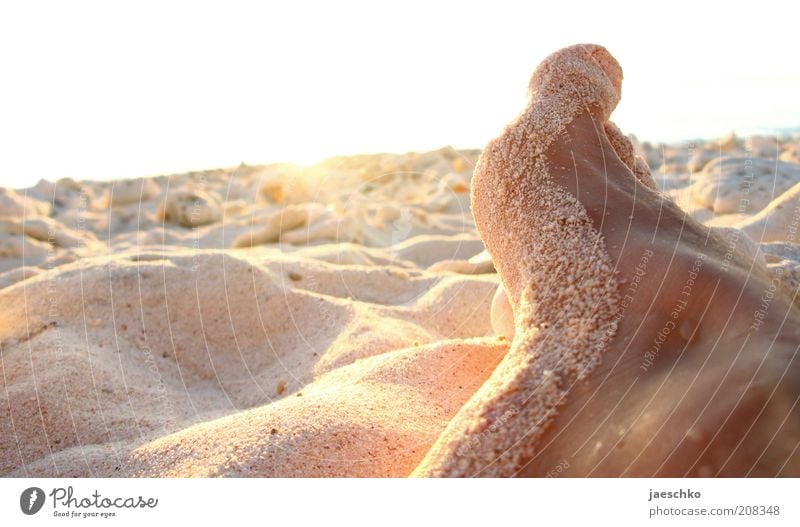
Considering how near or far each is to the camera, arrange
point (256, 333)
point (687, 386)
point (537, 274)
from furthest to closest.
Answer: point (256, 333) < point (537, 274) < point (687, 386)

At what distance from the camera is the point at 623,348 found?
1.73 meters

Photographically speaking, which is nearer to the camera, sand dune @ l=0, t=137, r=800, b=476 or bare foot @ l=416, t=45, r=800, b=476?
bare foot @ l=416, t=45, r=800, b=476

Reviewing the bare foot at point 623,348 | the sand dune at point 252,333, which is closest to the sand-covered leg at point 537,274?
the bare foot at point 623,348

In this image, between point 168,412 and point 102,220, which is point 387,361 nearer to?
point 168,412

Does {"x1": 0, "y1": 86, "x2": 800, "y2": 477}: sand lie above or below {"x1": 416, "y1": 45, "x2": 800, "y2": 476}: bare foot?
below

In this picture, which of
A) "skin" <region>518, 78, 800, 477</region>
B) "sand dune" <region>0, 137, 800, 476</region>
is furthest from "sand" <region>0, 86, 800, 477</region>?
"skin" <region>518, 78, 800, 477</region>

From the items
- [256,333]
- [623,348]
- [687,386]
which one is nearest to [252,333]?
[256,333]

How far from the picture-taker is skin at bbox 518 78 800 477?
1555mm

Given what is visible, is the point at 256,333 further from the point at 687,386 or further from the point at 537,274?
the point at 687,386

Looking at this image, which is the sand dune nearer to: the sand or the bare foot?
the sand

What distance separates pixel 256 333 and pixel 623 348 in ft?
7.12

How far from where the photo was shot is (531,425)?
1608 millimetres
